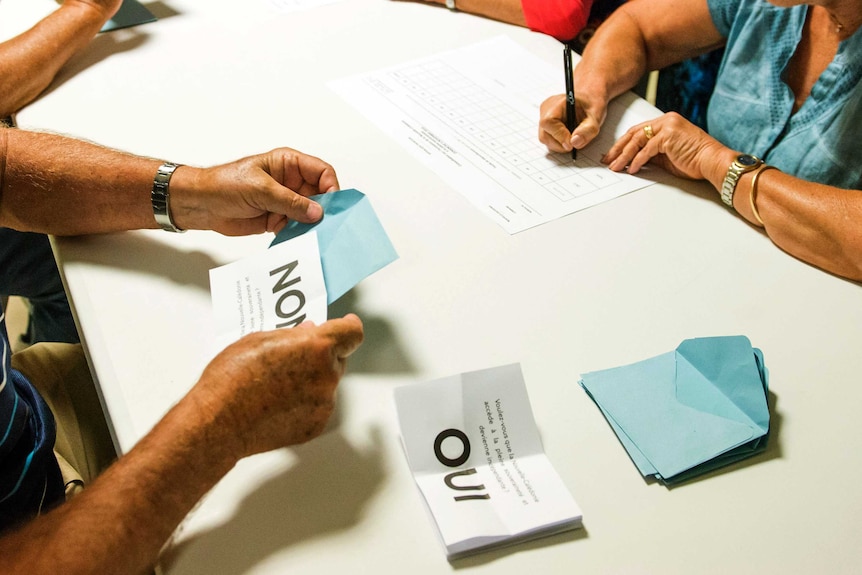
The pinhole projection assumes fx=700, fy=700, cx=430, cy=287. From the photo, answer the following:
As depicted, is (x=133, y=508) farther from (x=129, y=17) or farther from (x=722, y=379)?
(x=129, y=17)

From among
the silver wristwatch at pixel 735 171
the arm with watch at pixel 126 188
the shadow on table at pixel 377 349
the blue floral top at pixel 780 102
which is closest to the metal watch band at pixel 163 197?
the arm with watch at pixel 126 188

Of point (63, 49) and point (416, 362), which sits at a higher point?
point (63, 49)

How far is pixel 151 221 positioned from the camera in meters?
0.95

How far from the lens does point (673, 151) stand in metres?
1.04

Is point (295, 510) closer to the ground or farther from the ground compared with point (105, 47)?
closer to the ground

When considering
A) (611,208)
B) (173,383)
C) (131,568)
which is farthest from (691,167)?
(131,568)

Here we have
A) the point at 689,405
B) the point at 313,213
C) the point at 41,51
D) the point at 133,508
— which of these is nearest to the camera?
the point at 133,508

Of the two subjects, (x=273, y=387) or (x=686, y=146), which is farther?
(x=686, y=146)

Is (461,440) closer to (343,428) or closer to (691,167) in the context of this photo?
(343,428)

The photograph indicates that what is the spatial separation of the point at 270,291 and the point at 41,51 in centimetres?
85

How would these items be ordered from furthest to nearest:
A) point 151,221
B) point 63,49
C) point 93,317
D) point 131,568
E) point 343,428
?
point 63,49 < point 151,221 < point 93,317 < point 343,428 < point 131,568

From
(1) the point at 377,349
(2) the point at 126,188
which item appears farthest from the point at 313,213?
(2) the point at 126,188

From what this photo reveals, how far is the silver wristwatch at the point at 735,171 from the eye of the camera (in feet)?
3.15

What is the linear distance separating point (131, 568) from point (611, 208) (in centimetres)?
75
